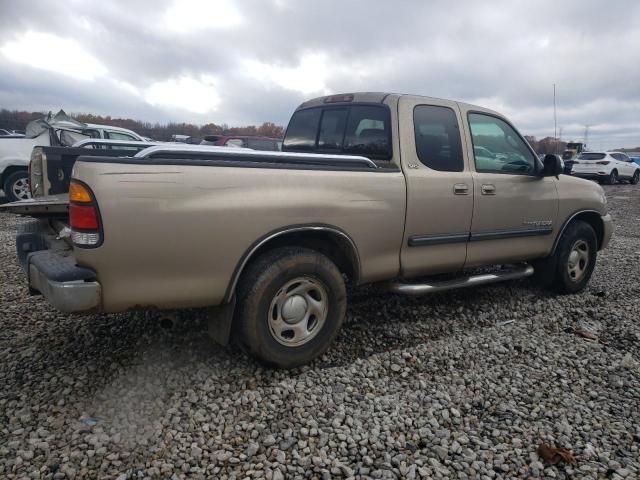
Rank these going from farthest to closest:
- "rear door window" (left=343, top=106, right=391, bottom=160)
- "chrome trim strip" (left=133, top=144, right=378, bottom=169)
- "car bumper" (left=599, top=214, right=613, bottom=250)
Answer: "car bumper" (left=599, top=214, right=613, bottom=250)
"rear door window" (left=343, top=106, right=391, bottom=160)
"chrome trim strip" (left=133, top=144, right=378, bottom=169)

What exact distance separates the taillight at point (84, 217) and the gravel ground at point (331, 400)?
2.39 feet

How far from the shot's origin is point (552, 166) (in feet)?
15.1

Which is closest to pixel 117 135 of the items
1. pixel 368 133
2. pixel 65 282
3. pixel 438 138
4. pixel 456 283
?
pixel 368 133

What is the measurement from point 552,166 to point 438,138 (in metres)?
1.31

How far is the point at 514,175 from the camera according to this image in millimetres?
4504

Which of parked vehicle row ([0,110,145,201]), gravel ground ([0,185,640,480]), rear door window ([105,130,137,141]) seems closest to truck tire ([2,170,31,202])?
parked vehicle row ([0,110,145,201])

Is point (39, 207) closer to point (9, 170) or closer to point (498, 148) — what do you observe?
point (498, 148)

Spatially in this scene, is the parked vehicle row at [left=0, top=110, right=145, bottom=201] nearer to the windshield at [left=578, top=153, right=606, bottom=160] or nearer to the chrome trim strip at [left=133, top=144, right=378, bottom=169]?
the chrome trim strip at [left=133, top=144, right=378, bottom=169]

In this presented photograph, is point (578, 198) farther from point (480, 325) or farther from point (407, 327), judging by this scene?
point (407, 327)

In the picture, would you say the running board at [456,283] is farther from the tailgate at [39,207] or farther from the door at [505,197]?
the tailgate at [39,207]

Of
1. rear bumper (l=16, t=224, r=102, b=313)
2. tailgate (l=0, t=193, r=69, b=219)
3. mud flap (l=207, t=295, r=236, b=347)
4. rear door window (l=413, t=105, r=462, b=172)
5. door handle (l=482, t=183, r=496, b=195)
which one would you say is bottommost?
mud flap (l=207, t=295, r=236, b=347)

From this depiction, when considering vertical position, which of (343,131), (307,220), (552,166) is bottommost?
(307,220)

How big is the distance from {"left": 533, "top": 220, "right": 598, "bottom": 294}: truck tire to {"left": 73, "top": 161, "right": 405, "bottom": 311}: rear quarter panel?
2.74 meters

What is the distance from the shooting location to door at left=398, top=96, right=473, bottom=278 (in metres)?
3.76
